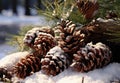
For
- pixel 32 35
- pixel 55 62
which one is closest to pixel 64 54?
pixel 55 62

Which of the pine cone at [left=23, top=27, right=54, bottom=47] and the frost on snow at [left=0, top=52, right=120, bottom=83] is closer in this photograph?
the frost on snow at [left=0, top=52, right=120, bottom=83]

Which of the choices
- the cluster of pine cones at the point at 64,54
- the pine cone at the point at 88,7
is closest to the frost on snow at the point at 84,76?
the cluster of pine cones at the point at 64,54

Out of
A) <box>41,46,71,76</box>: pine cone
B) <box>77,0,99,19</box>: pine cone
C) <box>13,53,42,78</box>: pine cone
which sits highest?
<box>77,0,99,19</box>: pine cone

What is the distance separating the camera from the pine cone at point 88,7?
0.91 metres

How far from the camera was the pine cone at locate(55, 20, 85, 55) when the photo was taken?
2.85ft

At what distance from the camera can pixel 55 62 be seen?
33.9 inches

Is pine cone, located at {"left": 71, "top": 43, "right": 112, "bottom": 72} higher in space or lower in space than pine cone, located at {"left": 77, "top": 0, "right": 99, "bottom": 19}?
lower

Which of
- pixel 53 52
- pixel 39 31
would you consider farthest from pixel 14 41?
pixel 53 52

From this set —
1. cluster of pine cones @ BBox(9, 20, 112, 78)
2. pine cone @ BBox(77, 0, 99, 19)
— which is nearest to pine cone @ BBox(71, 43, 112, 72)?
cluster of pine cones @ BBox(9, 20, 112, 78)

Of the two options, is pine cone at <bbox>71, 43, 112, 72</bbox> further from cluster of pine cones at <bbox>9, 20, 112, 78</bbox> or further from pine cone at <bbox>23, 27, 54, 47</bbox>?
pine cone at <bbox>23, 27, 54, 47</bbox>

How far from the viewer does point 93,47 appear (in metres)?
0.86

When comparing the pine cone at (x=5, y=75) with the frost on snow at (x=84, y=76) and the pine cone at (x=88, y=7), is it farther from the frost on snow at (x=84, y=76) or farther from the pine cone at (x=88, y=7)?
the pine cone at (x=88, y=7)

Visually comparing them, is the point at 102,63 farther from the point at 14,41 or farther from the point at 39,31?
the point at 14,41

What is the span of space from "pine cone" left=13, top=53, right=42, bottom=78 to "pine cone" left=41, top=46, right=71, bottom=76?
0.15ft
